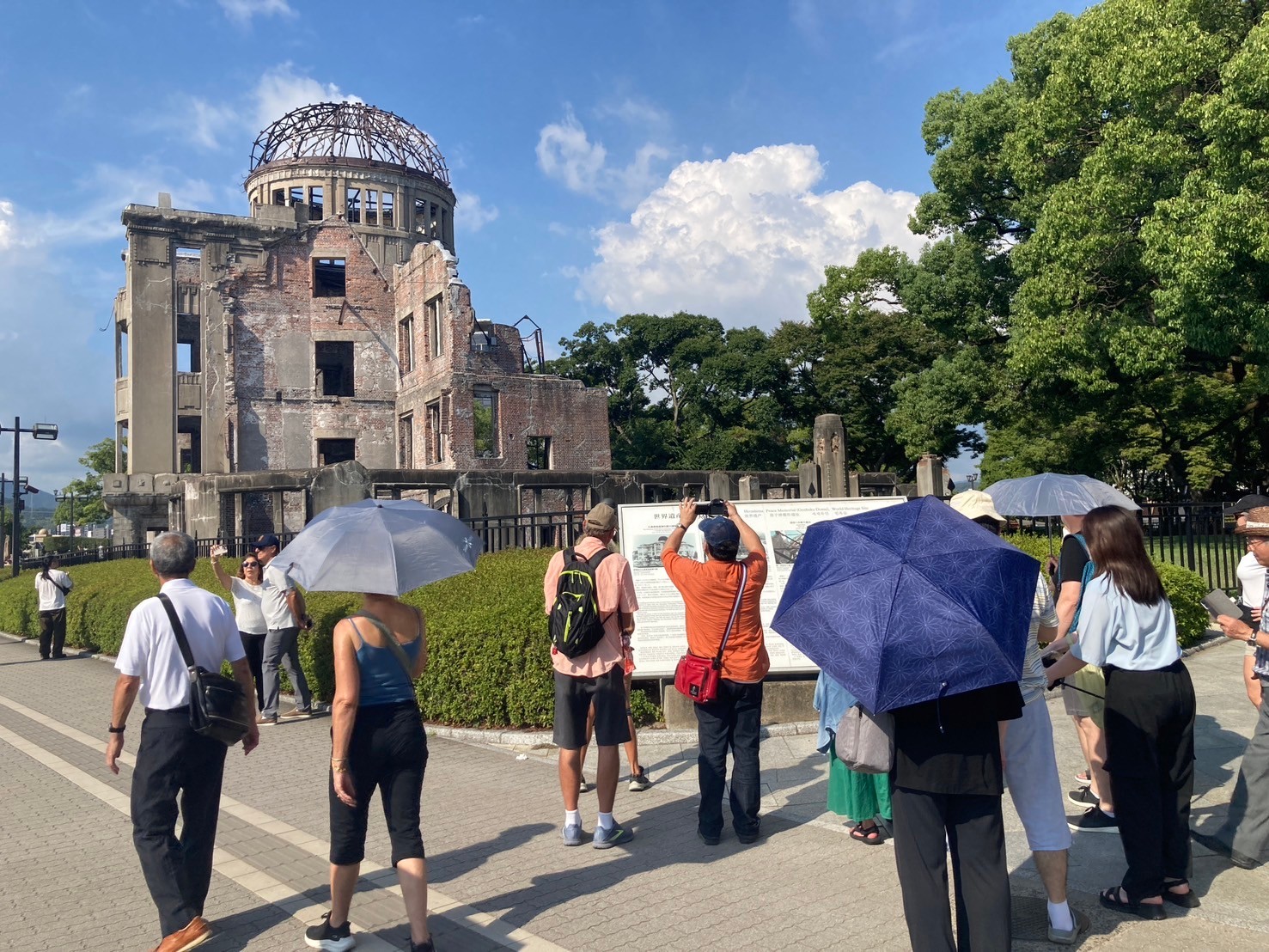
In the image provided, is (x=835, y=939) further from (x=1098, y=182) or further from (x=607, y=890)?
(x=1098, y=182)

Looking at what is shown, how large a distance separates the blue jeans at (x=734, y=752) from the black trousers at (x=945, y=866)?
1982 millimetres

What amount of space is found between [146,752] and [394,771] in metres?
1.30

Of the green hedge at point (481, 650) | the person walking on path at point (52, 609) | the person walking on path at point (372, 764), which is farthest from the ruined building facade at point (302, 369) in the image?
the person walking on path at point (372, 764)

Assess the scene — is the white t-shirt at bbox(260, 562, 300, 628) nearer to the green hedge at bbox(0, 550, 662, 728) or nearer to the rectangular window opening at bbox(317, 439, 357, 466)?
the green hedge at bbox(0, 550, 662, 728)

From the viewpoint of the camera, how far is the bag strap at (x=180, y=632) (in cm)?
473

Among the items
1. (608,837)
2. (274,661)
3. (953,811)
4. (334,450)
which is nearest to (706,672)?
(608,837)

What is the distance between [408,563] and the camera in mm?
4562

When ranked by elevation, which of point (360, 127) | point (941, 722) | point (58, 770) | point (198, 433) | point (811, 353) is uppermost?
point (360, 127)

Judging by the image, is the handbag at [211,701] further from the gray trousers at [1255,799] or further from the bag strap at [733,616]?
the gray trousers at [1255,799]

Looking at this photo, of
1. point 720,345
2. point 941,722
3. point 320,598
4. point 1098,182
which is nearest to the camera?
point 941,722

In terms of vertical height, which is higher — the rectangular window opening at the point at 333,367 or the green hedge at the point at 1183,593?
the rectangular window opening at the point at 333,367

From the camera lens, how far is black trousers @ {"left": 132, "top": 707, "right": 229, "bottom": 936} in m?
4.54

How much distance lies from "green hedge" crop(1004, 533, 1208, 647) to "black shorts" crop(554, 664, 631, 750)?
22.4ft

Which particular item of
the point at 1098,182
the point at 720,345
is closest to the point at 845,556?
the point at 1098,182
